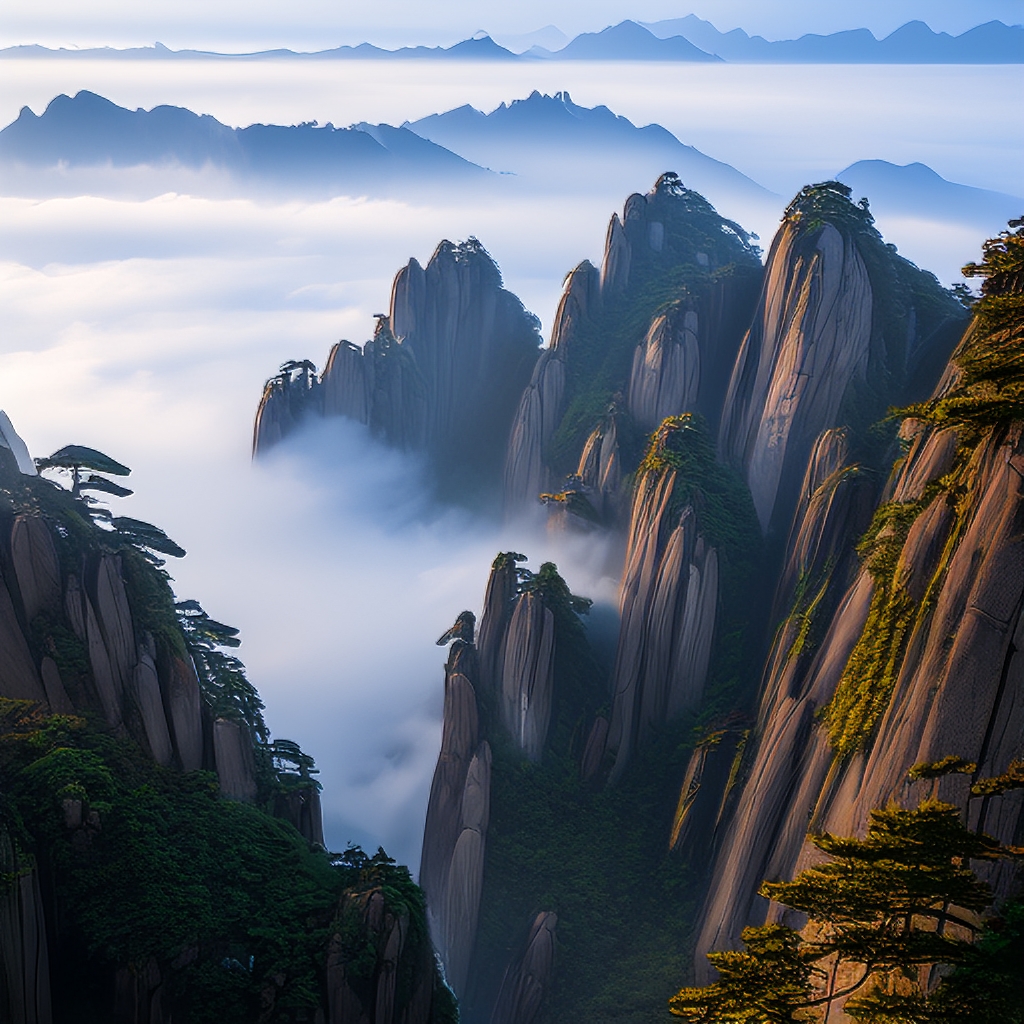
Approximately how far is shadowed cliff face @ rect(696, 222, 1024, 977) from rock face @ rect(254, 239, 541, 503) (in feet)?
110

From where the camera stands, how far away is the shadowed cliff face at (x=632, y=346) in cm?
4531

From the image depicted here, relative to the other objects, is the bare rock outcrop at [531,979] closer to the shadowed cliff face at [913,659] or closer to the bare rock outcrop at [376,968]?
the shadowed cliff face at [913,659]

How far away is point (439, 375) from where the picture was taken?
201 feet

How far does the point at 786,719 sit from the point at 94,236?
7389 inches

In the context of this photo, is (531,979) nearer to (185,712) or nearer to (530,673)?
(530,673)

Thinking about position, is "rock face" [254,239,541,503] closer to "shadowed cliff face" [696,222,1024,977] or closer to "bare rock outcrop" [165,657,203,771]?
"bare rock outcrop" [165,657,203,771]

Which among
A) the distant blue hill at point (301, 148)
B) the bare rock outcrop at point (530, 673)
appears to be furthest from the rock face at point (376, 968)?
the distant blue hill at point (301, 148)

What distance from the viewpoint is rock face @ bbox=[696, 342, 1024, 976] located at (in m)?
15.8

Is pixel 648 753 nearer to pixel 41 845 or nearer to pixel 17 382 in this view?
pixel 41 845

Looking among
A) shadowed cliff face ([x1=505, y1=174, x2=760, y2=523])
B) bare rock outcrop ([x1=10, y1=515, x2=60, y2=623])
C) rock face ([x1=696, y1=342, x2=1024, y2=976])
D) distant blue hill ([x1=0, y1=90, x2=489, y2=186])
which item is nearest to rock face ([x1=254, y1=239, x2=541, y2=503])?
shadowed cliff face ([x1=505, y1=174, x2=760, y2=523])

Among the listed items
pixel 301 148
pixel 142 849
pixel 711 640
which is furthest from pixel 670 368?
pixel 301 148

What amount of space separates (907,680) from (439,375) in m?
46.0

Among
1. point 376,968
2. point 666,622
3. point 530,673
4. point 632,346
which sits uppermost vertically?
point 632,346

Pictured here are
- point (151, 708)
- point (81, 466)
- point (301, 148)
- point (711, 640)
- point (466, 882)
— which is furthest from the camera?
point (301, 148)
